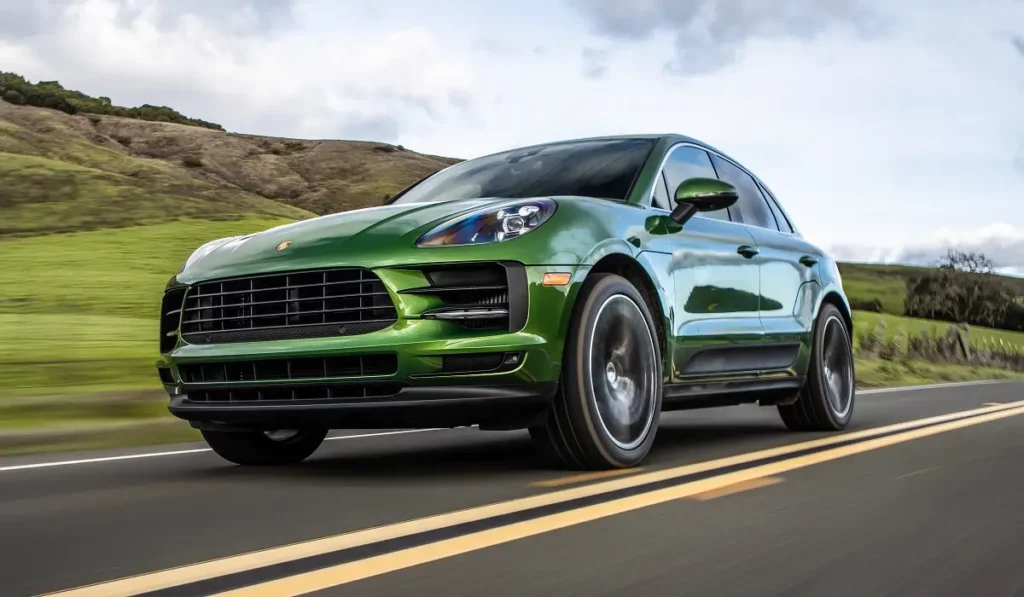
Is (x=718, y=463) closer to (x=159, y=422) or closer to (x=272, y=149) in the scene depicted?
(x=159, y=422)

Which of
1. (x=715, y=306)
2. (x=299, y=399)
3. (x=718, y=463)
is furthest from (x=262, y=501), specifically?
(x=715, y=306)

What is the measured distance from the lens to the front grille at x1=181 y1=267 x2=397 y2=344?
191 inches

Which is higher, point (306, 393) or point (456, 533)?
point (306, 393)

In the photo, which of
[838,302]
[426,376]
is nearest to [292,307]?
[426,376]

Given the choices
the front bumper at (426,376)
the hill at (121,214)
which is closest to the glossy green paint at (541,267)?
the front bumper at (426,376)

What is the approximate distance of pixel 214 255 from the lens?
556 cm

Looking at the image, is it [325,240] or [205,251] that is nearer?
[325,240]

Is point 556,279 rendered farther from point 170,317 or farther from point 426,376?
point 170,317

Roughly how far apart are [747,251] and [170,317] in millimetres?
3070

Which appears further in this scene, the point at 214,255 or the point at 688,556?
the point at 214,255

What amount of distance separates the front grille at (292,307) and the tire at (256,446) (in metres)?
0.66

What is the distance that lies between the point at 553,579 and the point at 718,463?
2.66 m

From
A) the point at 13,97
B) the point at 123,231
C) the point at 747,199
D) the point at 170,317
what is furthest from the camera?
the point at 13,97

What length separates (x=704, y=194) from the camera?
5848 mm
